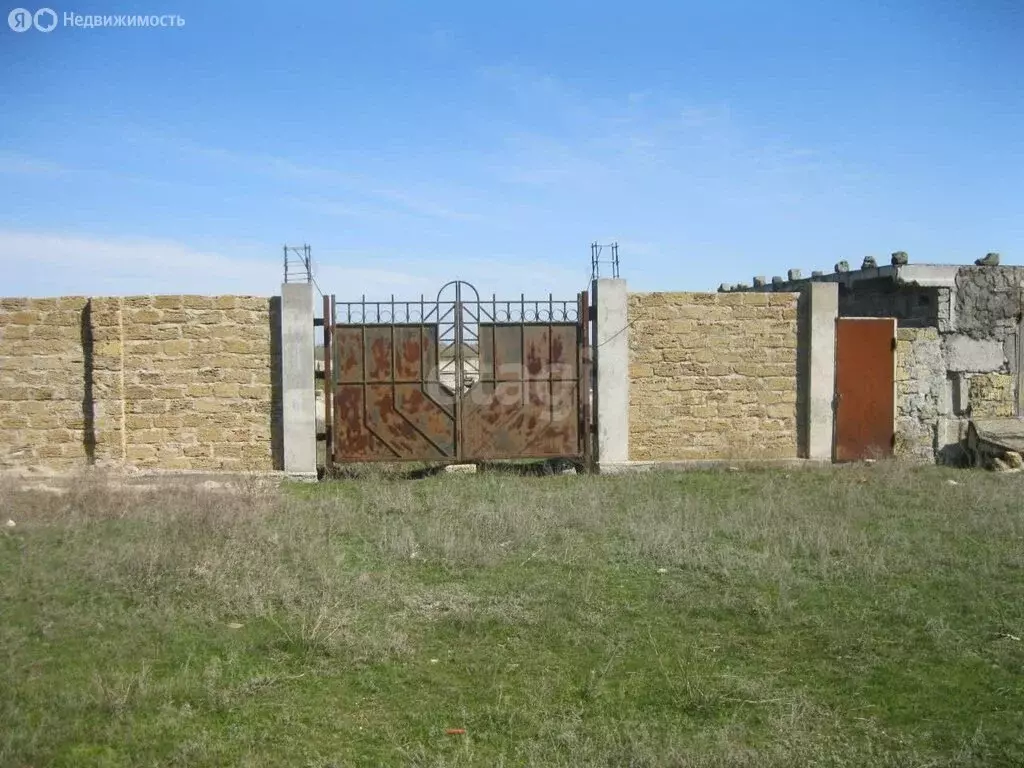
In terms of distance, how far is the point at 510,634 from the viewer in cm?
580

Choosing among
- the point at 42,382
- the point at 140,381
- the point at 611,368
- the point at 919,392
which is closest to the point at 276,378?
the point at 140,381

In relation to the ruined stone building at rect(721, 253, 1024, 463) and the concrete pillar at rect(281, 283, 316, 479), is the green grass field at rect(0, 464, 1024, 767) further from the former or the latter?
the ruined stone building at rect(721, 253, 1024, 463)

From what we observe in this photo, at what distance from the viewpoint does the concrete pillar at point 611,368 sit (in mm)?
12523

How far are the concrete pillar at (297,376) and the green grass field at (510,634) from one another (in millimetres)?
2396

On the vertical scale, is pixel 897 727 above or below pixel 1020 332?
below

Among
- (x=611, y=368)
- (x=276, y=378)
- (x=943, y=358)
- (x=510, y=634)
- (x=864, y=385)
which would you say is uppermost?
(x=943, y=358)

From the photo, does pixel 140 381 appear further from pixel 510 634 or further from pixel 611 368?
pixel 510 634

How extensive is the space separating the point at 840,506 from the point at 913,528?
41.5 inches

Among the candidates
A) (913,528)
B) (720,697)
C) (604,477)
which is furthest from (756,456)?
(720,697)

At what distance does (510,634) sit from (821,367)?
348 inches

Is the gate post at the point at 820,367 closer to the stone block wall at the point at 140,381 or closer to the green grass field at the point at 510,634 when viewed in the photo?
the green grass field at the point at 510,634

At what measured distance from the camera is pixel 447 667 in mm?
5250

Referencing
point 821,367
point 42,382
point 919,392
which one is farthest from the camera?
point 919,392

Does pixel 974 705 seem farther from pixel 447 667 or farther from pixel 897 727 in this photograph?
pixel 447 667
